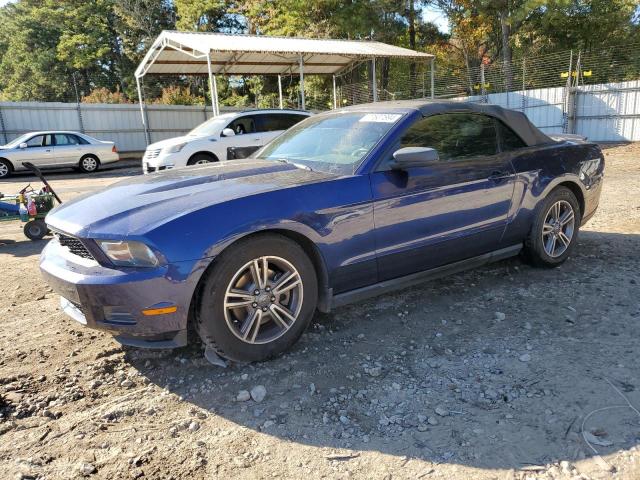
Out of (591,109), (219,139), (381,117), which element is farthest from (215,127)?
(591,109)

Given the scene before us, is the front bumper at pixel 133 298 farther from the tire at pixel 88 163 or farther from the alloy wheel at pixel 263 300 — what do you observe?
the tire at pixel 88 163

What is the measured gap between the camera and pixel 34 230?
22.6 ft

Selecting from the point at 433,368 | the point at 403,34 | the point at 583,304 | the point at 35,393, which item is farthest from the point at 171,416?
the point at 403,34

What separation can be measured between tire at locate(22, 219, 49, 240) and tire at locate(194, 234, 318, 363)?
5.11 meters

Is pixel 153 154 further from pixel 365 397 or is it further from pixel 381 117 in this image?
pixel 365 397

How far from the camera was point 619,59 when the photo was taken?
63.1ft

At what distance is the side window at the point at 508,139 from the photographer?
4.35m

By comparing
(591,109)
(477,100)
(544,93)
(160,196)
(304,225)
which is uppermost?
(544,93)

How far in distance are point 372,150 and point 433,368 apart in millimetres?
1521

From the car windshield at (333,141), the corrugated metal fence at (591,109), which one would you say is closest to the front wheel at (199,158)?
the car windshield at (333,141)

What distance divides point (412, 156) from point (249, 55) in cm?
1759

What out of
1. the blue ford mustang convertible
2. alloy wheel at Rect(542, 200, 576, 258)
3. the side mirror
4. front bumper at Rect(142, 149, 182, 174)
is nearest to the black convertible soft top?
the blue ford mustang convertible

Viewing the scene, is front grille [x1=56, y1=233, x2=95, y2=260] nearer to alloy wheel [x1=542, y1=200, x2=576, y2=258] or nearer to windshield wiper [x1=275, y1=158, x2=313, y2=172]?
windshield wiper [x1=275, y1=158, x2=313, y2=172]

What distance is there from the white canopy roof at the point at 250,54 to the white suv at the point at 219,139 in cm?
448
